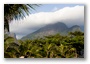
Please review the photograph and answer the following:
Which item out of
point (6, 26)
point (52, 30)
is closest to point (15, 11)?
point (6, 26)

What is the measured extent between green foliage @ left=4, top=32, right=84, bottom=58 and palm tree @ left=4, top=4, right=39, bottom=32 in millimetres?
259

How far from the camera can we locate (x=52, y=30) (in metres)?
2.30

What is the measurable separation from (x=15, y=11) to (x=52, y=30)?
541mm

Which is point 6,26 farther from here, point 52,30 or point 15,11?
point 52,30

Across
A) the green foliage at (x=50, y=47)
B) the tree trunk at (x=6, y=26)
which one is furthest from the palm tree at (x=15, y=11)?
the green foliage at (x=50, y=47)

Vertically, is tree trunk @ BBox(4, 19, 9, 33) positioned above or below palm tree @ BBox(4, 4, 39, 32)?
below

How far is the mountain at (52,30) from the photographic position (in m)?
2.28

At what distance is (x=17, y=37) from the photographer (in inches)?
89.8

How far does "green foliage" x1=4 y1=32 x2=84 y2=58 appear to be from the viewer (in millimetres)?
2281

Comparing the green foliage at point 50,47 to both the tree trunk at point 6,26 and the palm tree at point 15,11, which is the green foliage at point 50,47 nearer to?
the tree trunk at point 6,26

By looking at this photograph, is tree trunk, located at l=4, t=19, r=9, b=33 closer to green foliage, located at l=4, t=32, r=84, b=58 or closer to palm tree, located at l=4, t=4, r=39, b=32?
palm tree, located at l=4, t=4, r=39, b=32

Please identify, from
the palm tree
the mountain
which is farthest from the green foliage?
the palm tree

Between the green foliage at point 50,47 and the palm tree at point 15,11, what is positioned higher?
the palm tree at point 15,11

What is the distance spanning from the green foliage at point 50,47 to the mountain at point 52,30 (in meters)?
0.05
